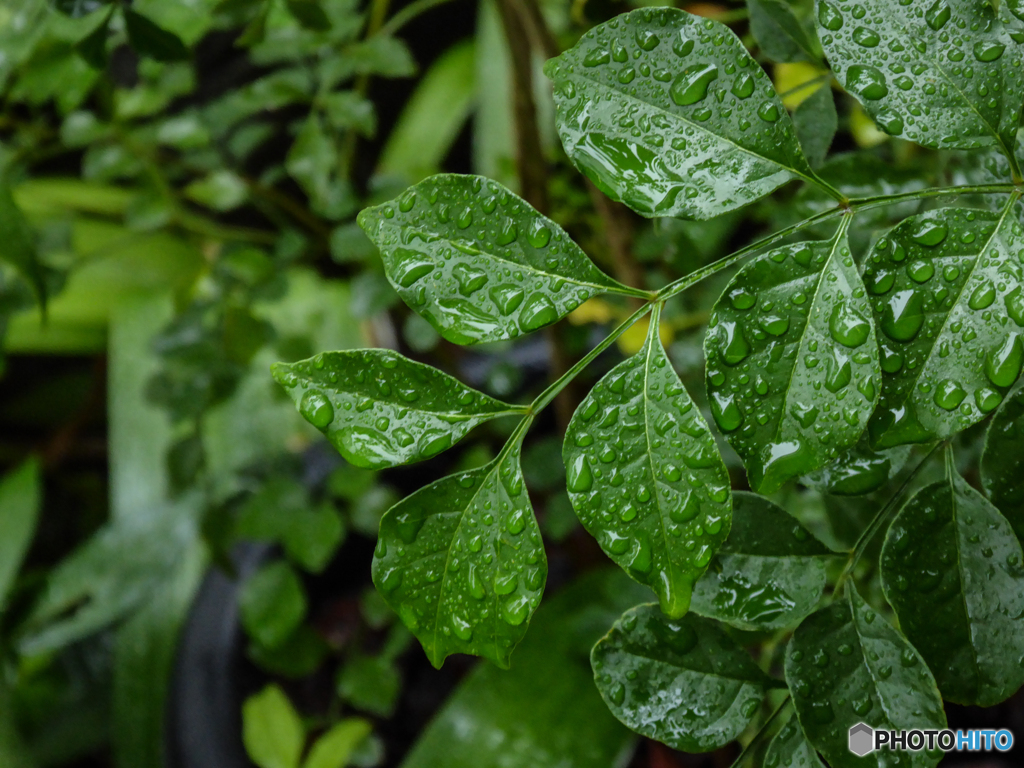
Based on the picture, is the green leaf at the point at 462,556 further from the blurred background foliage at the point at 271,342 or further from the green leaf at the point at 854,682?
the blurred background foliage at the point at 271,342

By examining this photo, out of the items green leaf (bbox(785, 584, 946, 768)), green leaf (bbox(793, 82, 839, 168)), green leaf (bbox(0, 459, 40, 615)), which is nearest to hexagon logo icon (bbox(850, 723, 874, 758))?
green leaf (bbox(785, 584, 946, 768))

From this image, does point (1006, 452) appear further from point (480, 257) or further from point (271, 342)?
point (271, 342)

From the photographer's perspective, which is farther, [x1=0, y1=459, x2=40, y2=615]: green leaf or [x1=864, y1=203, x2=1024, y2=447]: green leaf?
[x1=0, y1=459, x2=40, y2=615]: green leaf

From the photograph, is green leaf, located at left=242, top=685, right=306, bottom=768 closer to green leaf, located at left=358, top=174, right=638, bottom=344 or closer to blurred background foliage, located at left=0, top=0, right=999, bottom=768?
blurred background foliage, located at left=0, top=0, right=999, bottom=768

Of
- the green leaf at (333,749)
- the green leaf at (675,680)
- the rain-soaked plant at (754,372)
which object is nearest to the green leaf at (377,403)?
the rain-soaked plant at (754,372)

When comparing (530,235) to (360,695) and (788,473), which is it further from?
(360,695)

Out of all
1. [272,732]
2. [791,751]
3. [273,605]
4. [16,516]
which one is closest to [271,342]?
[273,605]
